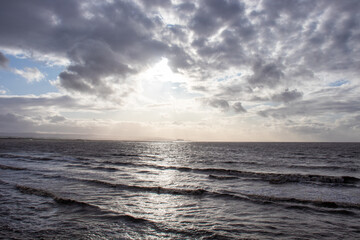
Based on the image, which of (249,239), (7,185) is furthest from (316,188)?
(7,185)

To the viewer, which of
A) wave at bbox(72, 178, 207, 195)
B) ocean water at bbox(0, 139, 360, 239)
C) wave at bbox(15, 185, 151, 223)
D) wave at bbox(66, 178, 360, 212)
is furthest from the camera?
wave at bbox(72, 178, 207, 195)

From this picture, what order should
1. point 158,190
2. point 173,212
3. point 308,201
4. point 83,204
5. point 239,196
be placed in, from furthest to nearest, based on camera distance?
point 158,190 → point 239,196 → point 308,201 → point 83,204 → point 173,212

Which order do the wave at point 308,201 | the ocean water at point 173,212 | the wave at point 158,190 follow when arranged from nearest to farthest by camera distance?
the ocean water at point 173,212, the wave at point 308,201, the wave at point 158,190

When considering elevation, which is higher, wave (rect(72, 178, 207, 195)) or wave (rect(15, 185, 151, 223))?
wave (rect(15, 185, 151, 223))

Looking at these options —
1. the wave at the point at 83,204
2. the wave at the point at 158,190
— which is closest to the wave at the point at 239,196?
the wave at the point at 158,190

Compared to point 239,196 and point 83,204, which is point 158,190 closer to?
point 83,204

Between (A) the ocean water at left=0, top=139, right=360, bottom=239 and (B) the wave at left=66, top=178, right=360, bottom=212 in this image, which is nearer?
(A) the ocean water at left=0, top=139, right=360, bottom=239

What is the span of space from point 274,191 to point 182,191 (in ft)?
27.2

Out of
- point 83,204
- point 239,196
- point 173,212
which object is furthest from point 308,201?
point 83,204

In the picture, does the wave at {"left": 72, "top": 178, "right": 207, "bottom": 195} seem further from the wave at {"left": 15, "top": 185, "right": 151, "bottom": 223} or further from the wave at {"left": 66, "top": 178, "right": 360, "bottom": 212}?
the wave at {"left": 15, "top": 185, "right": 151, "bottom": 223}

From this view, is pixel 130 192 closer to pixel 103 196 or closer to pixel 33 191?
pixel 103 196

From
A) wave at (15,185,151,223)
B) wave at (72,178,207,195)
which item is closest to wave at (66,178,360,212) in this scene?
wave at (72,178,207,195)

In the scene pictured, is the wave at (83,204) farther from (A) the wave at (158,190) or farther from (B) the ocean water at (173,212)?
(A) the wave at (158,190)

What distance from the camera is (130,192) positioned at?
18797mm
